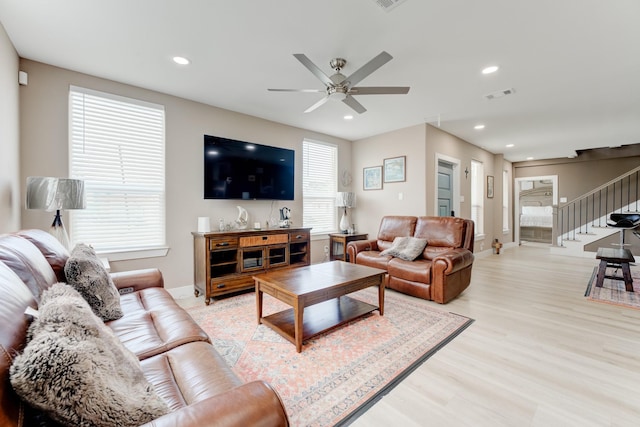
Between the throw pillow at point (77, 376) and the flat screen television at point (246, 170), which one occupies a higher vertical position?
the flat screen television at point (246, 170)

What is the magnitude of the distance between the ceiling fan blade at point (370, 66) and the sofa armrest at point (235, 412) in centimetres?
216

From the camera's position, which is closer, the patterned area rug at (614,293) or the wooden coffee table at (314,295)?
the wooden coffee table at (314,295)

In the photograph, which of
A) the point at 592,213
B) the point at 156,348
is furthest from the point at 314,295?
the point at 592,213

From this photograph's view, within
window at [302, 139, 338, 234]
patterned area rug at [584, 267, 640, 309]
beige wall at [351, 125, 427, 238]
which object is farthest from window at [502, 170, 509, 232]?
window at [302, 139, 338, 234]

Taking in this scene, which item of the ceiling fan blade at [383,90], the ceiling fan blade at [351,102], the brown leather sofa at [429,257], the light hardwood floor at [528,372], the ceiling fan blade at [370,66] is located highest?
the ceiling fan blade at [370,66]

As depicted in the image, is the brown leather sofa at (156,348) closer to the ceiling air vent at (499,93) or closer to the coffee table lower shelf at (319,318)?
the coffee table lower shelf at (319,318)

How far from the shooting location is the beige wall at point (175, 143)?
2695 mm

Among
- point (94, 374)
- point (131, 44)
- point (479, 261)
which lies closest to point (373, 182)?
point (479, 261)

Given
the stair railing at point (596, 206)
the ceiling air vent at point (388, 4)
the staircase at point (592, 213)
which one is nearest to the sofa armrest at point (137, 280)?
the ceiling air vent at point (388, 4)

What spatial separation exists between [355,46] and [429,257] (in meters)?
2.78

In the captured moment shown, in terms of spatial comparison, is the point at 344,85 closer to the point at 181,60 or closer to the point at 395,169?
the point at 181,60

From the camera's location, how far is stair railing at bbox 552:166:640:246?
649 centimetres

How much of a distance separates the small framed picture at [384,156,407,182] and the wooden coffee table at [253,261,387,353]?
2.56 m

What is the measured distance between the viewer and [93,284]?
5.73 ft
